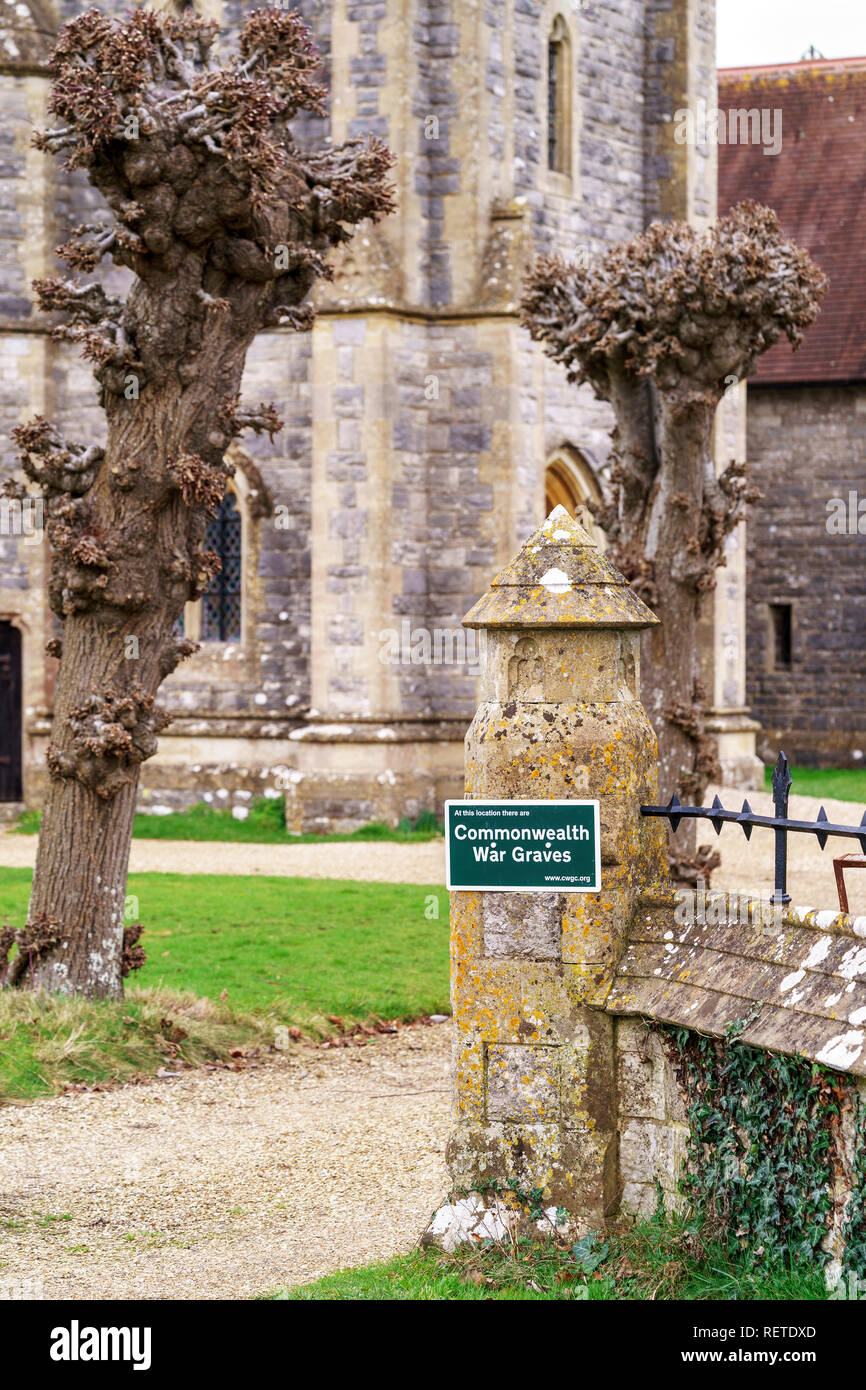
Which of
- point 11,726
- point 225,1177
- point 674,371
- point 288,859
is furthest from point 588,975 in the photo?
point 11,726

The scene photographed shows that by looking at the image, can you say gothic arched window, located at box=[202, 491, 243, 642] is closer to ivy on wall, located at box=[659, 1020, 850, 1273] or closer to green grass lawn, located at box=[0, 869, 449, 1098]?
green grass lawn, located at box=[0, 869, 449, 1098]

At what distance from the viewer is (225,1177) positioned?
7.22 metres

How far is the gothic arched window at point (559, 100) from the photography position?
19.3 metres

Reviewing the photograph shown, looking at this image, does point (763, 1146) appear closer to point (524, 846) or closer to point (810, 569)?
point (524, 846)

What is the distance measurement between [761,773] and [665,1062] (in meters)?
15.7

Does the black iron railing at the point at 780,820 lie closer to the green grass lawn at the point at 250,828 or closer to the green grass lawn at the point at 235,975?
the green grass lawn at the point at 235,975

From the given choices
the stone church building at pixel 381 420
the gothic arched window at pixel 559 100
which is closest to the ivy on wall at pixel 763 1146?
the stone church building at pixel 381 420

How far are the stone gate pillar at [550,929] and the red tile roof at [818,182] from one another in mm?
19377

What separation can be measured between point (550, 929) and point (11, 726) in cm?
1497

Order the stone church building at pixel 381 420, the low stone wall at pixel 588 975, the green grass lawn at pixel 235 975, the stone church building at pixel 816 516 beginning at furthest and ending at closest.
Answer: the stone church building at pixel 816 516 < the stone church building at pixel 381 420 < the green grass lawn at pixel 235 975 < the low stone wall at pixel 588 975

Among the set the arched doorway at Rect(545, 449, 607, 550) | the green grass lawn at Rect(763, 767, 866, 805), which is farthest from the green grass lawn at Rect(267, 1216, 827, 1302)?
the green grass lawn at Rect(763, 767, 866, 805)
